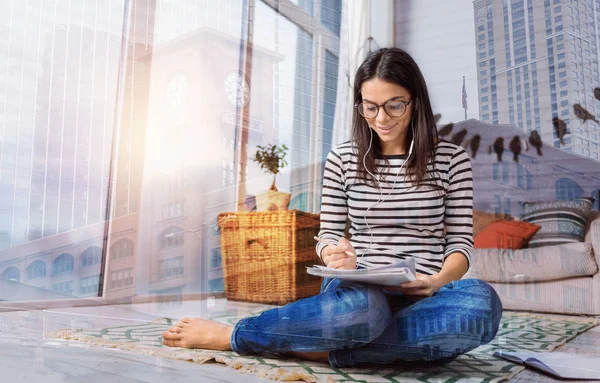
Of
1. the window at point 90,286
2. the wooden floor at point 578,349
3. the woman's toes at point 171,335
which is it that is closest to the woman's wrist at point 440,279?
the wooden floor at point 578,349

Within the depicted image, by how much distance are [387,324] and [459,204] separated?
31 centimetres

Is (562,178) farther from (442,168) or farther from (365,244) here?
(365,244)

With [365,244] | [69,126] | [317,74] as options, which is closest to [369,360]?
[365,244]

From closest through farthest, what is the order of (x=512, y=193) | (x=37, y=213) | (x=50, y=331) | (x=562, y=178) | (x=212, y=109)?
(x=562, y=178)
(x=512, y=193)
(x=50, y=331)
(x=212, y=109)
(x=37, y=213)

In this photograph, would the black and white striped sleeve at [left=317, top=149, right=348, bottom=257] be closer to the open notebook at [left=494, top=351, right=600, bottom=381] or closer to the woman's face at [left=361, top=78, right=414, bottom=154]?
the woman's face at [left=361, top=78, right=414, bottom=154]

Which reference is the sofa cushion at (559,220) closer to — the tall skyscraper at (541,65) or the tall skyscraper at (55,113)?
the tall skyscraper at (541,65)

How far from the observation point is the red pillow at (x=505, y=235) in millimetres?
→ 1273

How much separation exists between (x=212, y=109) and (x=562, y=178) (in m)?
1.17

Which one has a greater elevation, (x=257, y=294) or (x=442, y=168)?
(x=442, y=168)

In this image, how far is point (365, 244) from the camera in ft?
4.25

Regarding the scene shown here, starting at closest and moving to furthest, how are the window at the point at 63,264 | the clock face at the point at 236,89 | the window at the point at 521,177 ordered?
the window at the point at 521,177 → the clock face at the point at 236,89 → the window at the point at 63,264

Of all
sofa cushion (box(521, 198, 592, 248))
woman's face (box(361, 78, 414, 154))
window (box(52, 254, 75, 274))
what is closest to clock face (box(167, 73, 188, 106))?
window (box(52, 254, 75, 274))

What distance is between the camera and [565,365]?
111 centimetres

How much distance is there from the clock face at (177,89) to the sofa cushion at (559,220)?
1.25 metres
